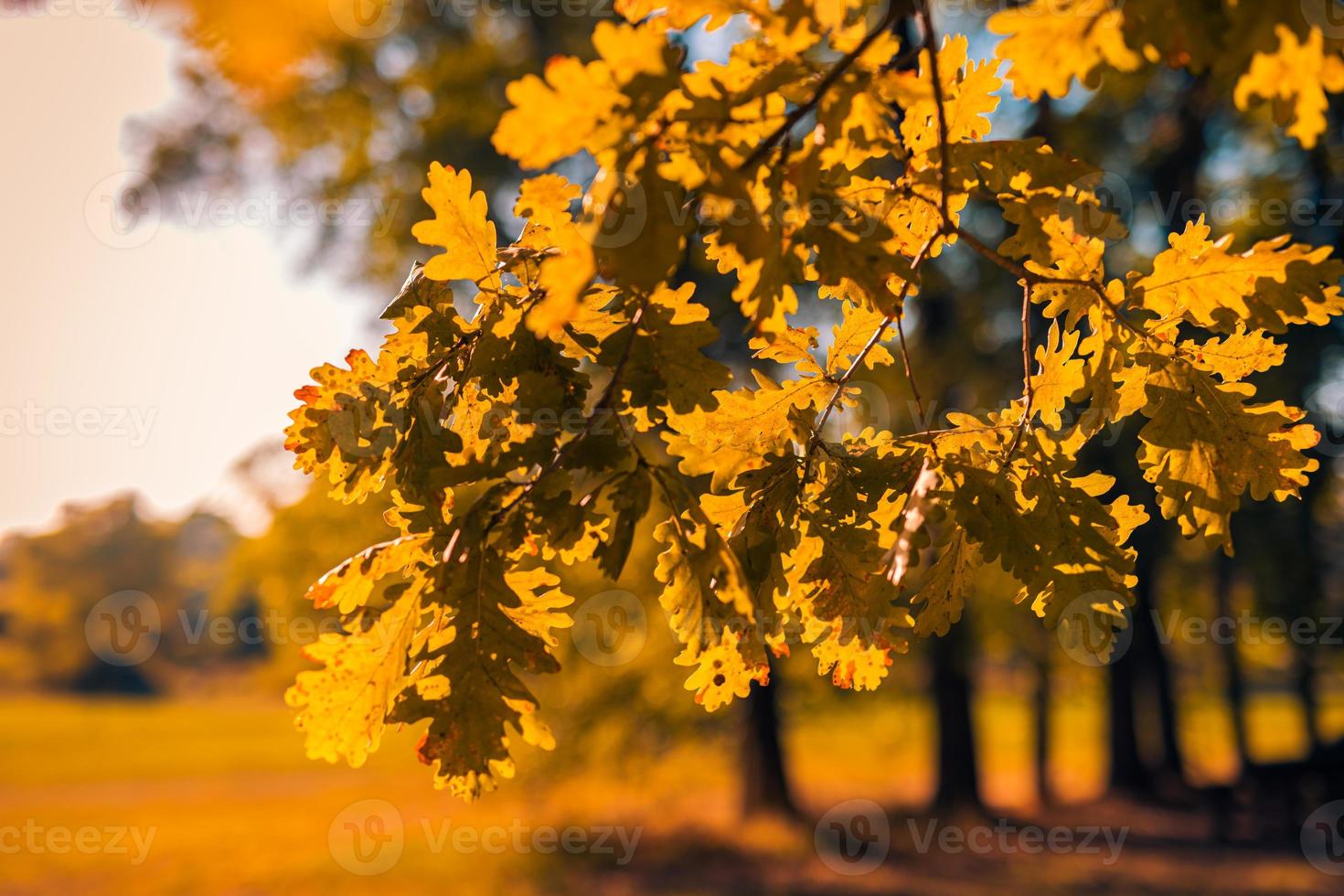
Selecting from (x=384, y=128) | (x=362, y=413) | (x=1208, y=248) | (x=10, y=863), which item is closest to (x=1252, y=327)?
(x=1208, y=248)

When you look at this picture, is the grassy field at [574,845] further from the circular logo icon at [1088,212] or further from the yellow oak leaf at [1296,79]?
the yellow oak leaf at [1296,79]

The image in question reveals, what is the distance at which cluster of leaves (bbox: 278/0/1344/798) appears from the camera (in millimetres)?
1751

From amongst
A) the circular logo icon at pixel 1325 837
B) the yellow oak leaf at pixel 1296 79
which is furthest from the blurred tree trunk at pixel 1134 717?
the yellow oak leaf at pixel 1296 79

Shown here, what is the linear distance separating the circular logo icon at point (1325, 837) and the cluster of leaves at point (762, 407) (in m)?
13.2

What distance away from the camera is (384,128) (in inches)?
559

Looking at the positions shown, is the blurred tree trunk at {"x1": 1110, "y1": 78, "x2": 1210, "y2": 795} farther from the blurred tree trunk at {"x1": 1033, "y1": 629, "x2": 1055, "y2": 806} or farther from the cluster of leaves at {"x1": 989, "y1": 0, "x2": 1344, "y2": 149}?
the cluster of leaves at {"x1": 989, "y1": 0, "x2": 1344, "y2": 149}

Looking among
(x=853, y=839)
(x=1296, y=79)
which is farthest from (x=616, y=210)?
(x=853, y=839)

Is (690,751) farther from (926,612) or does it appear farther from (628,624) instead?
(926,612)

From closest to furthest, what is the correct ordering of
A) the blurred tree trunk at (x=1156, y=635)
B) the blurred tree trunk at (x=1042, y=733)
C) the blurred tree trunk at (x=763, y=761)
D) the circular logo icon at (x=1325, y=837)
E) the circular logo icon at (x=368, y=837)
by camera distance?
the blurred tree trunk at (x=1156, y=635) < the circular logo icon at (x=1325, y=837) < the circular logo icon at (x=368, y=837) < the blurred tree trunk at (x=763, y=761) < the blurred tree trunk at (x=1042, y=733)

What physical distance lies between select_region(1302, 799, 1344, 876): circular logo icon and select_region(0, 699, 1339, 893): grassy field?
32cm

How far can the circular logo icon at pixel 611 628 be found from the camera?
14.0 metres

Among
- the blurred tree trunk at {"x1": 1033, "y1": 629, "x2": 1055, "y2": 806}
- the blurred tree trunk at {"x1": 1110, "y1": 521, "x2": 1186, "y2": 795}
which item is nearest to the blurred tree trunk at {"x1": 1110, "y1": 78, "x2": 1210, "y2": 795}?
the blurred tree trunk at {"x1": 1110, "y1": 521, "x2": 1186, "y2": 795}

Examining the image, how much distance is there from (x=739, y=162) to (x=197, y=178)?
14.3m

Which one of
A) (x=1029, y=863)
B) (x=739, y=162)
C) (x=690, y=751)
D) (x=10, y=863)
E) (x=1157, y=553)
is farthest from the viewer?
(x=10, y=863)
